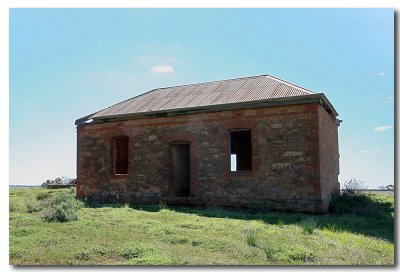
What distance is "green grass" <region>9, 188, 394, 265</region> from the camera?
7453 mm

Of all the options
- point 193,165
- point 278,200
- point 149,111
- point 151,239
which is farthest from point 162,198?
point 151,239

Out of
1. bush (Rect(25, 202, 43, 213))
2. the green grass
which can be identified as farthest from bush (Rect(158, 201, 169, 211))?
bush (Rect(25, 202, 43, 213))

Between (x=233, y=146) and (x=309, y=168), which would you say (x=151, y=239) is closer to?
(x=309, y=168)

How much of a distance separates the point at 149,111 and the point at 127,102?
3.17m

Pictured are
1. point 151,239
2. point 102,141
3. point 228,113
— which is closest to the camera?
point 151,239

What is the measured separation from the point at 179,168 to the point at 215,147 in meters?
2.85

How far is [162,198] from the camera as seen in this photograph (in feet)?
50.9

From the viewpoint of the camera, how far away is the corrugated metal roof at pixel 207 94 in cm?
1436

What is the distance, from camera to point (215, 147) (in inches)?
574

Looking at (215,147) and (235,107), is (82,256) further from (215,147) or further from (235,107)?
(235,107)

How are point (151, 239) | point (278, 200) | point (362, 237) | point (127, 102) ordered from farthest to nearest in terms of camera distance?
1. point (127, 102)
2. point (278, 200)
3. point (362, 237)
4. point (151, 239)

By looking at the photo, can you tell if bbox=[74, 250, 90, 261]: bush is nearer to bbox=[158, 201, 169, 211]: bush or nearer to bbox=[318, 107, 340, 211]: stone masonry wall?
bbox=[158, 201, 169, 211]: bush

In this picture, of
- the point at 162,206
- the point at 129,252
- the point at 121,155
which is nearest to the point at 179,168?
the point at 162,206

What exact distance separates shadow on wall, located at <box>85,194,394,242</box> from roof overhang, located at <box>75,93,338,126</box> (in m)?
3.40
